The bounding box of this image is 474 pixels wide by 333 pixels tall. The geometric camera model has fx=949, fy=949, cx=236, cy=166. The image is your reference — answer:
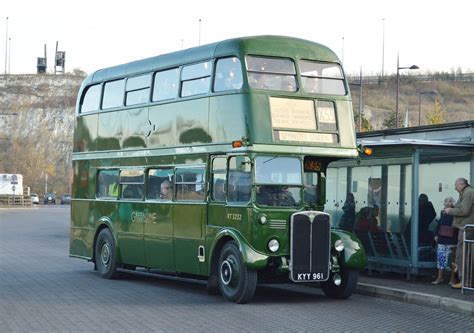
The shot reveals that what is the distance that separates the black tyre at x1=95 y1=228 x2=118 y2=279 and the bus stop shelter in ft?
16.6

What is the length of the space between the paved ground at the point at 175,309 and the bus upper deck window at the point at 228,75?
372cm

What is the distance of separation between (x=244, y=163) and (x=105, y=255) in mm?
6287

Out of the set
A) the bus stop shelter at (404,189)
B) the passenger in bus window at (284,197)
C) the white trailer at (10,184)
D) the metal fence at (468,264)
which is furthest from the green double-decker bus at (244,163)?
the white trailer at (10,184)

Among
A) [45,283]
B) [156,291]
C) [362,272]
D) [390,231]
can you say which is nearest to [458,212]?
[390,231]

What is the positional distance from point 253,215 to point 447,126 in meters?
5.93

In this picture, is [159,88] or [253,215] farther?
[159,88]

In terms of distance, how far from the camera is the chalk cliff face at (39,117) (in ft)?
432

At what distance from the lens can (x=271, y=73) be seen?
1634 centimetres

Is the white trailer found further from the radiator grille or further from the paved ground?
the radiator grille

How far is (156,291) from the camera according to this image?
18.2 meters

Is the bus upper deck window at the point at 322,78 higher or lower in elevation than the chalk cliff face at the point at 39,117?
lower

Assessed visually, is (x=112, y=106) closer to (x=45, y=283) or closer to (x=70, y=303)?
(x=45, y=283)

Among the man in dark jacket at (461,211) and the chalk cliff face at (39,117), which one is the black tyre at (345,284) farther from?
the chalk cliff face at (39,117)

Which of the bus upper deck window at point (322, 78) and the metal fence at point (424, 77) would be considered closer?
the bus upper deck window at point (322, 78)
